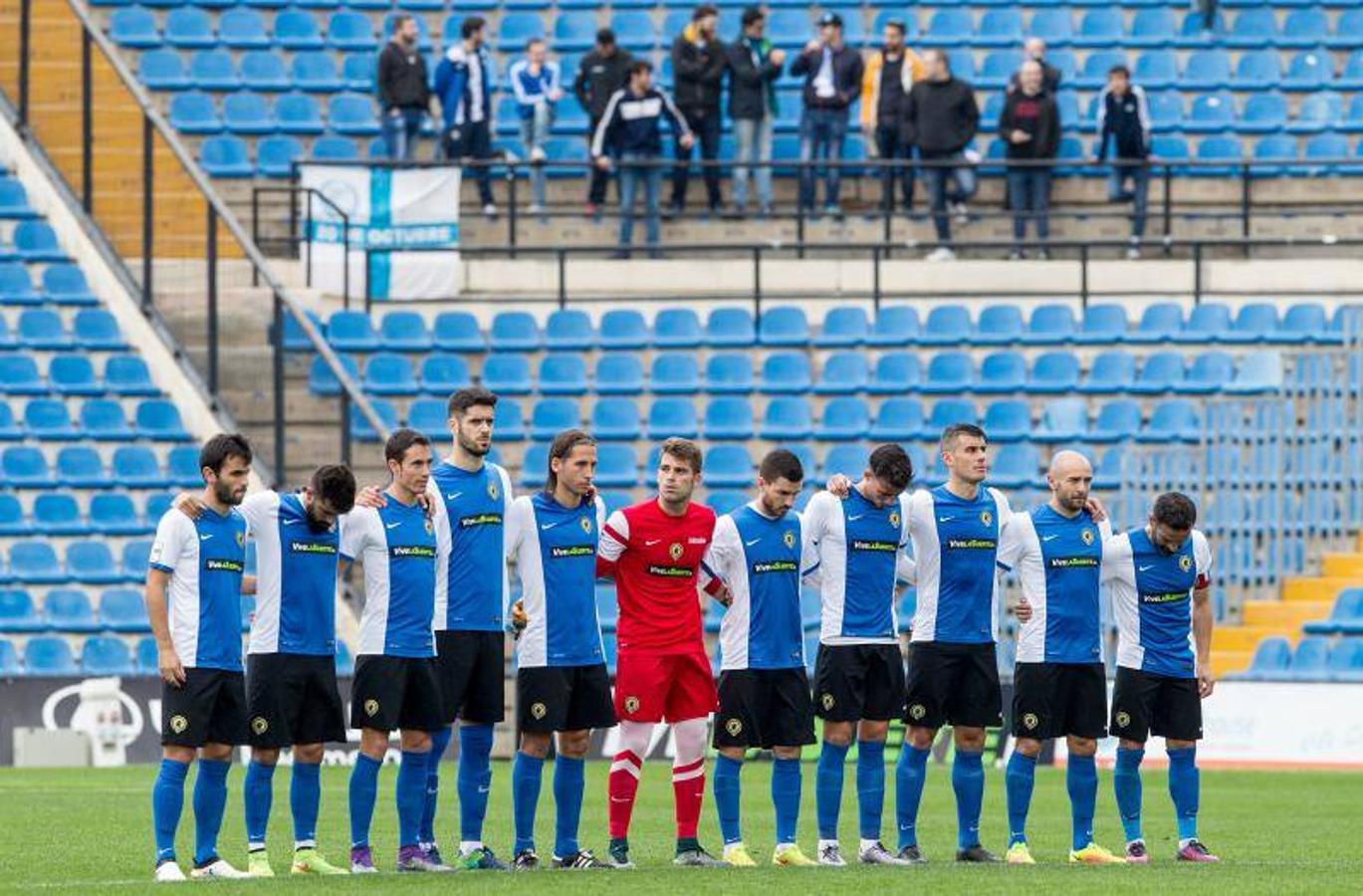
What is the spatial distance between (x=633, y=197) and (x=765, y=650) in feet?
46.4

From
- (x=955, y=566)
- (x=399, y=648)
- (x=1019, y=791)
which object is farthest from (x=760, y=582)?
(x=399, y=648)

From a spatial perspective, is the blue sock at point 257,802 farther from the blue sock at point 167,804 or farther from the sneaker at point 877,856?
the sneaker at point 877,856

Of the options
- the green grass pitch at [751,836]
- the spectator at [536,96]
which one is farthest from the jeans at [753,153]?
the green grass pitch at [751,836]

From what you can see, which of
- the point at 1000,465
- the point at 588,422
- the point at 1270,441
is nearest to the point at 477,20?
the point at 588,422

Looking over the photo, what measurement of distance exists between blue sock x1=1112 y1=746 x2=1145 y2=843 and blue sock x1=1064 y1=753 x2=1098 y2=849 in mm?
125

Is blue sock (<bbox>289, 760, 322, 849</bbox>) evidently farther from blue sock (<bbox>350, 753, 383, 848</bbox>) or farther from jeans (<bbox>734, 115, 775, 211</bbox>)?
jeans (<bbox>734, 115, 775, 211</bbox>)

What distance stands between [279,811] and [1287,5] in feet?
54.9

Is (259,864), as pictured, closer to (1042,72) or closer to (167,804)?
(167,804)

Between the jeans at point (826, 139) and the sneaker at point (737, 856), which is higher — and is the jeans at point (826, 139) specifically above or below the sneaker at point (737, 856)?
above

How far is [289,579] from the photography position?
13672 millimetres

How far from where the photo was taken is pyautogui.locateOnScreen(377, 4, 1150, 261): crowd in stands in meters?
28.0

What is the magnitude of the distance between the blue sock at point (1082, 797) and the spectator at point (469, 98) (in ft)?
47.7

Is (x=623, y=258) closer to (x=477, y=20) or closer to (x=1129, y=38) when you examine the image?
(x=477, y=20)

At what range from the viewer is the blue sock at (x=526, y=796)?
45.6ft
